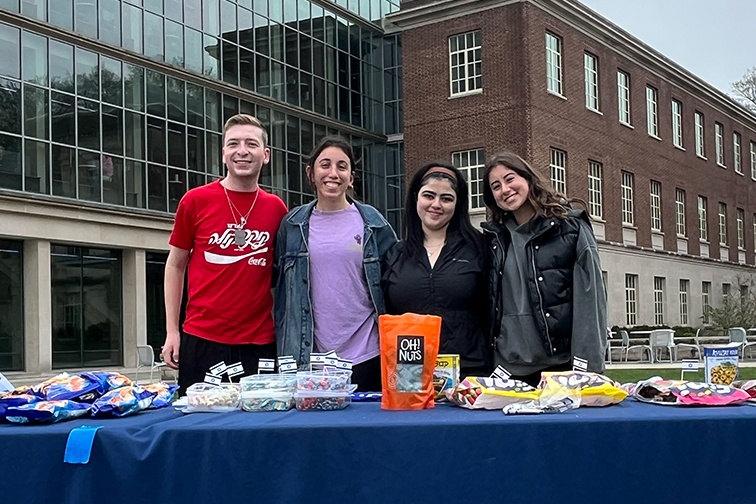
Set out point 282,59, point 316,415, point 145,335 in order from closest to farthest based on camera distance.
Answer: point 316,415
point 145,335
point 282,59

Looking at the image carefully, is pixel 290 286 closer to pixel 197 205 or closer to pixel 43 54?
pixel 197 205

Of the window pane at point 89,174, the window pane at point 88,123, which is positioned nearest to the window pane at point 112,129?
the window pane at point 88,123

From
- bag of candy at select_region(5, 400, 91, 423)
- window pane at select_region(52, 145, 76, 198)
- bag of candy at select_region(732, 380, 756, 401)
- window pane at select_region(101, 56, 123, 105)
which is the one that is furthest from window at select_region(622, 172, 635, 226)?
bag of candy at select_region(5, 400, 91, 423)

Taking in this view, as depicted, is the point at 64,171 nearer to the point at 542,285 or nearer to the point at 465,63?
the point at 465,63

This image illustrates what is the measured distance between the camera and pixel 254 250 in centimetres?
421

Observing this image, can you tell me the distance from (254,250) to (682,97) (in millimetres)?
36428

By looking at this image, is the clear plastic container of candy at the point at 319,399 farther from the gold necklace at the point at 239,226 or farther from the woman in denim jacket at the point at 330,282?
the gold necklace at the point at 239,226

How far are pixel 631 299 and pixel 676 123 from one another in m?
8.68

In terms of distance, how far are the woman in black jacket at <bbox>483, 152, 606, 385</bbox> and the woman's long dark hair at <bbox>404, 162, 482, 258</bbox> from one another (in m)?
0.17

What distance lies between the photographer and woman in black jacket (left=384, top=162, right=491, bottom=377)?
4.02 meters

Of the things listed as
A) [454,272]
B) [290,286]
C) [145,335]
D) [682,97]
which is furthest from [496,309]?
[682,97]

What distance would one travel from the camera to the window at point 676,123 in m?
36.7

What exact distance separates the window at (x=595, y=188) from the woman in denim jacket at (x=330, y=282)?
2724 centimetres

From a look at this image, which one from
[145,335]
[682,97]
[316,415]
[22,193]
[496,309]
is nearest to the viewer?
[316,415]
